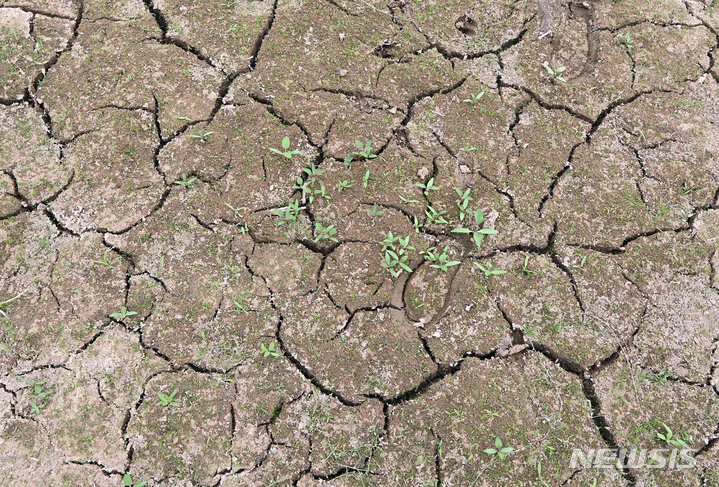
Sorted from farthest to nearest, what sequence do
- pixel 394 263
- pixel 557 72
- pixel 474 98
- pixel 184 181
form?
pixel 557 72 → pixel 474 98 → pixel 184 181 → pixel 394 263

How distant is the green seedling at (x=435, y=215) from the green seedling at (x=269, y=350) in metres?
1.04

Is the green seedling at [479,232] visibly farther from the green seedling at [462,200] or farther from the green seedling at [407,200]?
the green seedling at [407,200]

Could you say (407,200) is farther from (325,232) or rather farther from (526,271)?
(526,271)

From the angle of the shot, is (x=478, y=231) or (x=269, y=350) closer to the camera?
(x=269, y=350)

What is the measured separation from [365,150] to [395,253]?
23.7 inches

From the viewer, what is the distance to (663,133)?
2904 mm

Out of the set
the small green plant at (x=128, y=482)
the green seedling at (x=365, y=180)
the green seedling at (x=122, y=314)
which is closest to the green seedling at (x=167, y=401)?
the small green plant at (x=128, y=482)

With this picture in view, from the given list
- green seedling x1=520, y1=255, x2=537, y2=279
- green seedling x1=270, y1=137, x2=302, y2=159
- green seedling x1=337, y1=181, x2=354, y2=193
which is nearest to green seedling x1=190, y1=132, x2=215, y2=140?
green seedling x1=270, y1=137, x2=302, y2=159

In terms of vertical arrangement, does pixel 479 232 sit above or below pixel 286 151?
below

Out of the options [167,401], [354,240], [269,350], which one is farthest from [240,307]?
[354,240]

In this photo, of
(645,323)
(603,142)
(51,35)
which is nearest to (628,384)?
(645,323)

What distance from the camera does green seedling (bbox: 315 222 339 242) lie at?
2568 mm

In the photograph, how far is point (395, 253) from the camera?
2.56 m

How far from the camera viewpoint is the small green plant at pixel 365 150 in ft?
8.87
